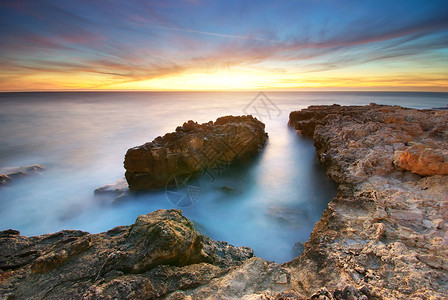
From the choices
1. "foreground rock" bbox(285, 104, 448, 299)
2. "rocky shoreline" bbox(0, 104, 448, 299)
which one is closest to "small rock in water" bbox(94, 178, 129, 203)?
"rocky shoreline" bbox(0, 104, 448, 299)

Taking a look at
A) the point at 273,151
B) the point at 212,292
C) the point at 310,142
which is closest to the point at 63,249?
the point at 212,292

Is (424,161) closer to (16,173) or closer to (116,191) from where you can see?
(116,191)

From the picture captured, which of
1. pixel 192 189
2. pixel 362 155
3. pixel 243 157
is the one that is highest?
pixel 362 155

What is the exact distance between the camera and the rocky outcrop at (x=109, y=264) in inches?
84.6

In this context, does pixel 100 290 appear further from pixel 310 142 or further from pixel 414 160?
pixel 310 142

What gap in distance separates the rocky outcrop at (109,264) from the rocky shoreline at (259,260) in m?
0.01

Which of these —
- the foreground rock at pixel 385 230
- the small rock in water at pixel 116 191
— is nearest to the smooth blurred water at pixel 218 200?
the small rock in water at pixel 116 191

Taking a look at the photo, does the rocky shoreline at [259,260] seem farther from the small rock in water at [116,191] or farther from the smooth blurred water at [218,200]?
the small rock in water at [116,191]

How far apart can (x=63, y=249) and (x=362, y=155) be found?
262 inches

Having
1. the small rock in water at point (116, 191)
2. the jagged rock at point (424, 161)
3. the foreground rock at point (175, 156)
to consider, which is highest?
the jagged rock at point (424, 161)

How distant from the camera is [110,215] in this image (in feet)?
25.2

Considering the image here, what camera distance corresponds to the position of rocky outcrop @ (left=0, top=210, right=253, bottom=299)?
215 cm

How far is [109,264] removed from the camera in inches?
95.0

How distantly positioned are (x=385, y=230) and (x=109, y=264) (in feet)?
12.5
